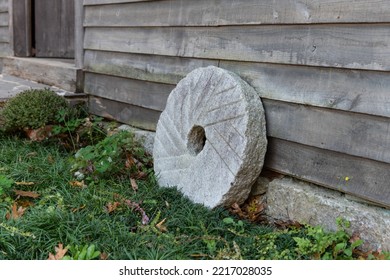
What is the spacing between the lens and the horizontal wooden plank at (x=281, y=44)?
2.64 meters

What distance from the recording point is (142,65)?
444 centimetres

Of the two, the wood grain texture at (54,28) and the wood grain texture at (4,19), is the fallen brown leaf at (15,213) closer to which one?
the wood grain texture at (54,28)

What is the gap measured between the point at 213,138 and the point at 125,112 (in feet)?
5.53

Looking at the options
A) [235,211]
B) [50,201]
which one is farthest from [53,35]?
[235,211]

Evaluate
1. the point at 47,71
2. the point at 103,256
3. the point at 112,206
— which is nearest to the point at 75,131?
the point at 47,71

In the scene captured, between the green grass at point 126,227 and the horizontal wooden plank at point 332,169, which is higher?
the horizontal wooden plank at point 332,169

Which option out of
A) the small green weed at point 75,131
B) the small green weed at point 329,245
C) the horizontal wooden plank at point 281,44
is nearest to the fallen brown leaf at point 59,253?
the small green weed at point 329,245

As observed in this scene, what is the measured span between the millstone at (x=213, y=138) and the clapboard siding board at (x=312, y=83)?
0.43ft

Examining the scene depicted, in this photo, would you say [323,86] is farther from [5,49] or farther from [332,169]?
[5,49]

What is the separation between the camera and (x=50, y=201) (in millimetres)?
3316

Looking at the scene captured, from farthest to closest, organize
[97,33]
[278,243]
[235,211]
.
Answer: [97,33], [235,211], [278,243]
